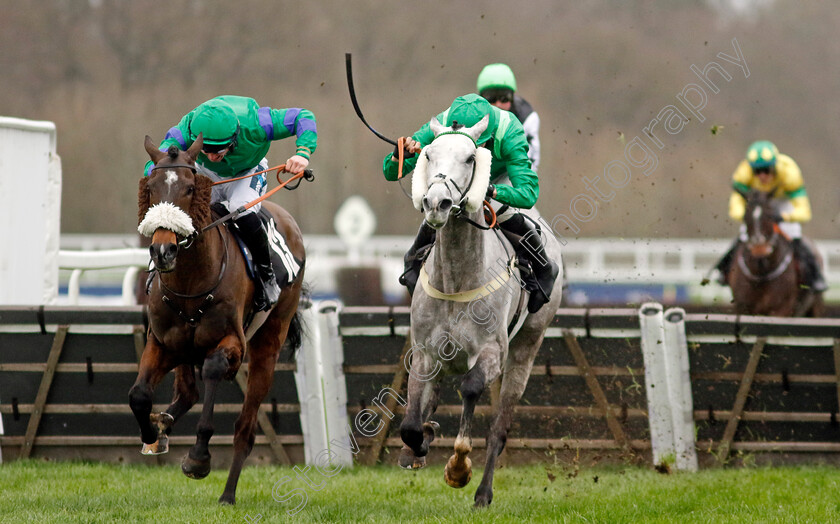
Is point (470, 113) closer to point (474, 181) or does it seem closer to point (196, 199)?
point (474, 181)

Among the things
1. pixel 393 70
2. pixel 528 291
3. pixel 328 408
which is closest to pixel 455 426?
pixel 328 408

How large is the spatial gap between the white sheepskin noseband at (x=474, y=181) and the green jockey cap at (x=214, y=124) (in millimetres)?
1447

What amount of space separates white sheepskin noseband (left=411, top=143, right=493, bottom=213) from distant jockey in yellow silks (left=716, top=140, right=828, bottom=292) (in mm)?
7069

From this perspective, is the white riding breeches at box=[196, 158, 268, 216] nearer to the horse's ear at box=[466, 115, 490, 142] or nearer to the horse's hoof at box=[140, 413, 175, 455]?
the horse's hoof at box=[140, 413, 175, 455]

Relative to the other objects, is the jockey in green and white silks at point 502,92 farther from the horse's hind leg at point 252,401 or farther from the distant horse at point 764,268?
the distant horse at point 764,268

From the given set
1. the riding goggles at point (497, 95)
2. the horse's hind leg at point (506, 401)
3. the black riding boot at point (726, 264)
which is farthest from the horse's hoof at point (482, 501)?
the black riding boot at point (726, 264)

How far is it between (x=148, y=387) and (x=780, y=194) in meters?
8.46

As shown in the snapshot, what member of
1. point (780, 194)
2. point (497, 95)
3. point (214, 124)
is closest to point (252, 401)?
point (214, 124)

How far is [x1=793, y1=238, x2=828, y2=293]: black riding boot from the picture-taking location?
464 inches

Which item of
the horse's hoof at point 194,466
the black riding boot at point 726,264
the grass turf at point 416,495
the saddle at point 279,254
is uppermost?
the saddle at point 279,254

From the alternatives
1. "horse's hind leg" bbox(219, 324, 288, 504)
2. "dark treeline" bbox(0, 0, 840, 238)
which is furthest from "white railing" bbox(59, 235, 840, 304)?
"horse's hind leg" bbox(219, 324, 288, 504)

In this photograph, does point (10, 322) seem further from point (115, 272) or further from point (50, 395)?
point (115, 272)

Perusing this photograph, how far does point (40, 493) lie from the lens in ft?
21.4

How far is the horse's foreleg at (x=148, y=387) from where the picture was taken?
5695 millimetres
